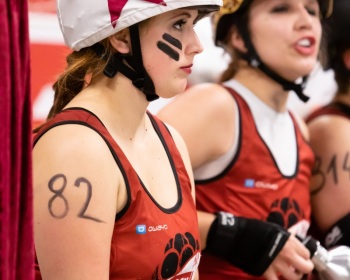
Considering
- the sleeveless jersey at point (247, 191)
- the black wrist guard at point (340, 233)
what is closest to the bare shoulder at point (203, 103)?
the sleeveless jersey at point (247, 191)

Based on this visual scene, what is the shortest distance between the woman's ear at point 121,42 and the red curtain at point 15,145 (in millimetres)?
586

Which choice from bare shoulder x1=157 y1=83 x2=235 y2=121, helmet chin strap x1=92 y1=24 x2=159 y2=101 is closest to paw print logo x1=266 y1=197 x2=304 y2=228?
bare shoulder x1=157 y1=83 x2=235 y2=121

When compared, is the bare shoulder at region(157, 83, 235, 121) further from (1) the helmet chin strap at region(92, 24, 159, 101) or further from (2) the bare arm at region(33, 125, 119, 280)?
(2) the bare arm at region(33, 125, 119, 280)

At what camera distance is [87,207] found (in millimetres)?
1585

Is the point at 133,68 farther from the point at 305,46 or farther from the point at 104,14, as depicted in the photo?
the point at 305,46

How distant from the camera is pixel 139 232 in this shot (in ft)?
5.45

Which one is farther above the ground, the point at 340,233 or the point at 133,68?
the point at 133,68

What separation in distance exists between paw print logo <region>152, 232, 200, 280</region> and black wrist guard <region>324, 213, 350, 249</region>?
3.19 feet

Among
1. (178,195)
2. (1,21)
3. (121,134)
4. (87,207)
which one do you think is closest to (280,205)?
(178,195)

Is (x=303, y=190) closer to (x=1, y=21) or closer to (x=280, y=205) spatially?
(x=280, y=205)

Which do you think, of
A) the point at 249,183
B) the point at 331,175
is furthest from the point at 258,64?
the point at 331,175

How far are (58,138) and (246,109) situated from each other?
969mm

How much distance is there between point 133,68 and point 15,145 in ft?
2.10

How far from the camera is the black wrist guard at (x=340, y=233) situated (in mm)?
2631
